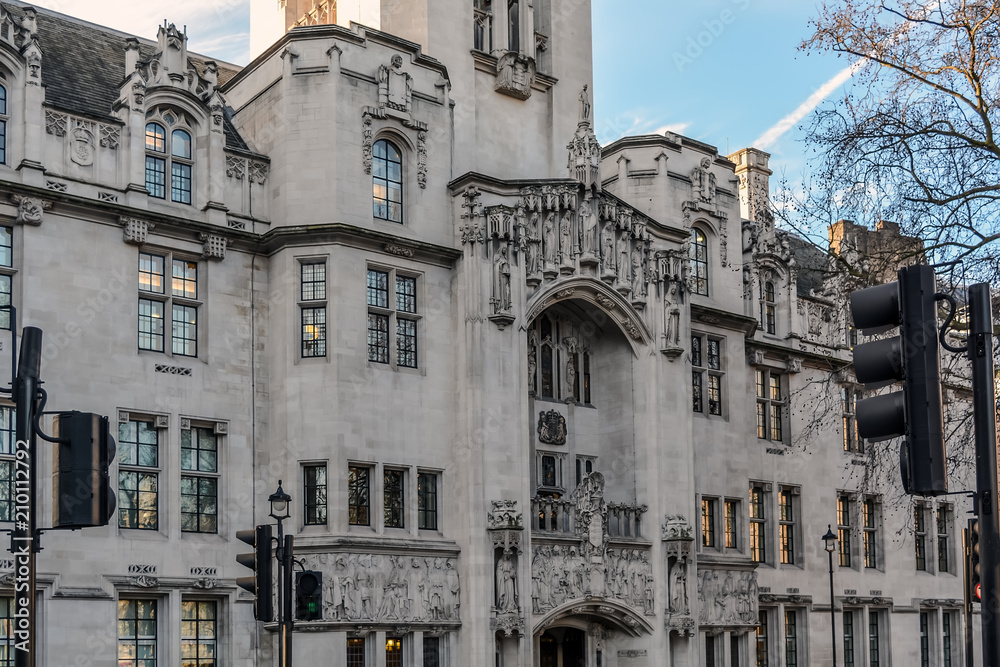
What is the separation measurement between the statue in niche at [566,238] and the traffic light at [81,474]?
69.9ft

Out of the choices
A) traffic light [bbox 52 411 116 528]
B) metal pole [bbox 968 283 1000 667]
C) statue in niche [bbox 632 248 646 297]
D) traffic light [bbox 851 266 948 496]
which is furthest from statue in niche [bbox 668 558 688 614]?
traffic light [bbox 851 266 948 496]

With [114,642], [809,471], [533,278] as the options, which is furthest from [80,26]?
[809,471]

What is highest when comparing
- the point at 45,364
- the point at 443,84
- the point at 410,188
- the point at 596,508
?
the point at 443,84

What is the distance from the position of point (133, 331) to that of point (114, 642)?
619cm

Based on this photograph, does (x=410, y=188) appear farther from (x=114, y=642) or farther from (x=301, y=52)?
(x=114, y=642)

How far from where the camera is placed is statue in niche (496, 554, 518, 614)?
29578mm

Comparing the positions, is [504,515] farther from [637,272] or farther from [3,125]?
[3,125]

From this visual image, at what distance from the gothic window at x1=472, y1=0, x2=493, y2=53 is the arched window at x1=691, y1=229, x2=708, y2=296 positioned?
778 cm

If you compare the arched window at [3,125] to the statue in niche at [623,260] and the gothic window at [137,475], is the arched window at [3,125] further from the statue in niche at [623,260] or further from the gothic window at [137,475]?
the statue in niche at [623,260]

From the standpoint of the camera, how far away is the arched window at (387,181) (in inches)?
1211

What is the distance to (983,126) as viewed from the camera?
65.7ft

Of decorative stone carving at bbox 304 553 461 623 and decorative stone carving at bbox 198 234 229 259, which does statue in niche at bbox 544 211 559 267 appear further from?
decorative stone carving at bbox 198 234 229 259

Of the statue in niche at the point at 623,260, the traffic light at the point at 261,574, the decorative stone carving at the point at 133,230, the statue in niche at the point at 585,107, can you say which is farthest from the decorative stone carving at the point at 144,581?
the statue in niche at the point at 585,107

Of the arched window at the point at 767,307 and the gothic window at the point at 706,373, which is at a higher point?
the arched window at the point at 767,307
